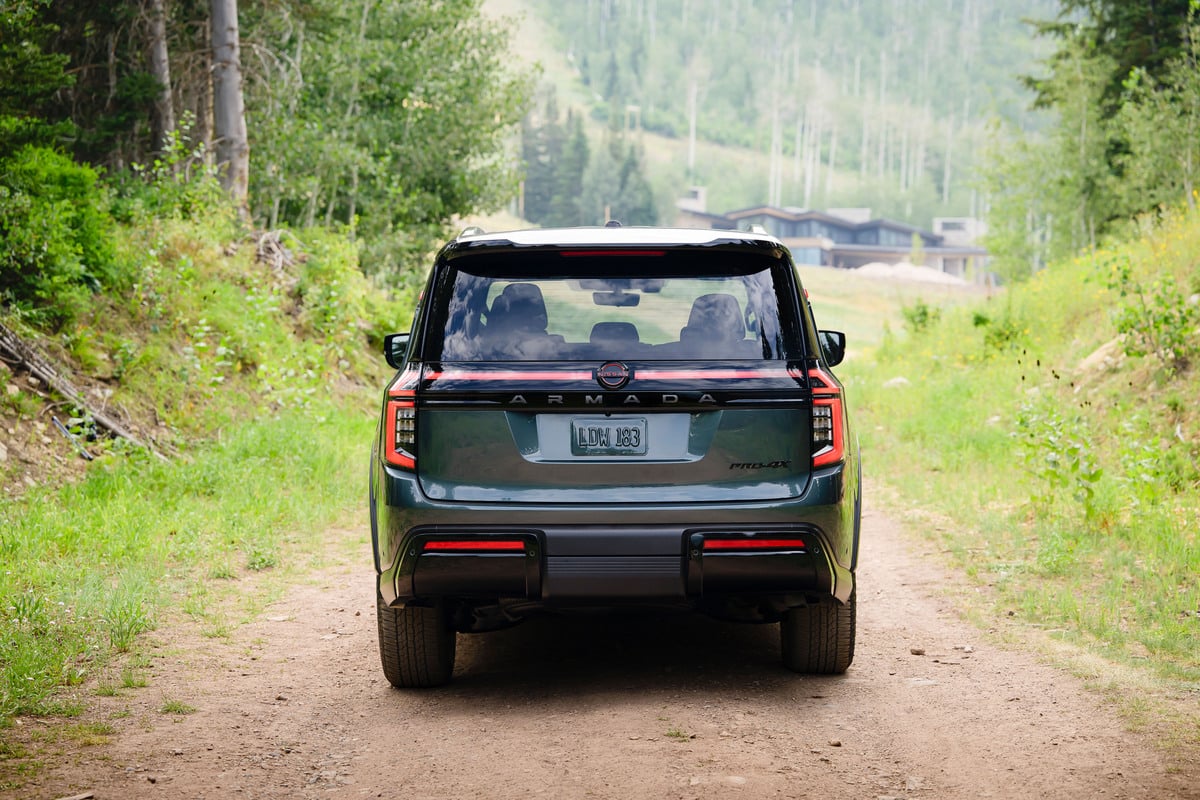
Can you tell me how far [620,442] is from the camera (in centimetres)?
450

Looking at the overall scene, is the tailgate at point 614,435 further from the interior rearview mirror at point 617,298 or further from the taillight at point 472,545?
the interior rearview mirror at point 617,298

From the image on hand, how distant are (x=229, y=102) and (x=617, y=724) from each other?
14549 millimetres

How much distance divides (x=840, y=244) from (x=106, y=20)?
96537mm

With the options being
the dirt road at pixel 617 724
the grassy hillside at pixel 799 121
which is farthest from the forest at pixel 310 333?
the grassy hillside at pixel 799 121

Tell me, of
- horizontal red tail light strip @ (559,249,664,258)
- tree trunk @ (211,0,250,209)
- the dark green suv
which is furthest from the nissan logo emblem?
tree trunk @ (211,0,250,209)

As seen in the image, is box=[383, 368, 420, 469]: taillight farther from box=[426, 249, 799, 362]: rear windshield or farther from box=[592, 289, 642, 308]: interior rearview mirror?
box=[592, 289, 642, 308]: interior rearview mirror

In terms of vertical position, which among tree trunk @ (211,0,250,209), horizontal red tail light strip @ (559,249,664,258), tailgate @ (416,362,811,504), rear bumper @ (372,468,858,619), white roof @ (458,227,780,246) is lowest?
rear bumper @ (372,468,858,619)

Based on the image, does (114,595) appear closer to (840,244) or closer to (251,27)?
(251,27)

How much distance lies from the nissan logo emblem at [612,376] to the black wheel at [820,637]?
1495mm

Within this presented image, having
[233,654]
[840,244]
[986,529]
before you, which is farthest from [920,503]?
[840,244]

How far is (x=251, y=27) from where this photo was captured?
2053cm

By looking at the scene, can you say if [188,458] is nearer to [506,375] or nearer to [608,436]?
[506,375]

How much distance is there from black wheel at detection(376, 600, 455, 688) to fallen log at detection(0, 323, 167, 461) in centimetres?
516

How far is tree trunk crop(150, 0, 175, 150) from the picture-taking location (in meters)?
17.1
